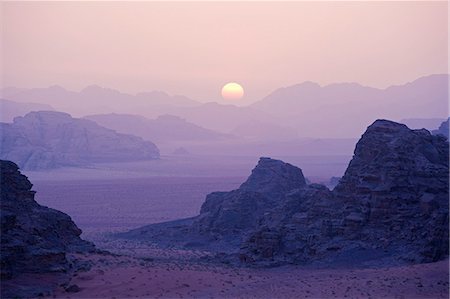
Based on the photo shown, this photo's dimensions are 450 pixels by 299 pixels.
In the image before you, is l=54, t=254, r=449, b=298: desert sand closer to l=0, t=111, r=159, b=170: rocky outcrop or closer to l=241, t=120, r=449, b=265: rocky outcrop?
l=241, t=120, r=449, b=265: rocky outcrop

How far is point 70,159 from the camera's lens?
122 meters

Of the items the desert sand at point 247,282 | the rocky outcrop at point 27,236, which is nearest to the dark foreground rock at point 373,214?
the desert sand at point 247,282

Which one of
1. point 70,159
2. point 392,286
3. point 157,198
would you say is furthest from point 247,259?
point 70,159

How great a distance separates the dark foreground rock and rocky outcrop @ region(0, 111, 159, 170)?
77792mm

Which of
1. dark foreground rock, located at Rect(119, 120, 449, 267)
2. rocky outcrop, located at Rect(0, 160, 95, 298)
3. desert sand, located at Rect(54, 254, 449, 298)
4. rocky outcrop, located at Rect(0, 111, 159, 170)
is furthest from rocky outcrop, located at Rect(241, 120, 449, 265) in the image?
rocky outcrop, located at Rect(0, 111, 159, 170)

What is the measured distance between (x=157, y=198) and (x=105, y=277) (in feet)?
157

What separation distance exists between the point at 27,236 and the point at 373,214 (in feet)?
52.8

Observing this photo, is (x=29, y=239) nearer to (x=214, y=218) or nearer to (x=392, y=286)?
(x=392, y=286)

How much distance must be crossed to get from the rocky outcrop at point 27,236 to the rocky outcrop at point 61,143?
252 ft

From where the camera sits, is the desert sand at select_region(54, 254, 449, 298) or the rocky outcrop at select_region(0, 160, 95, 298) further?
the rocky outcrop at select_region(0, 160, 95, 298)

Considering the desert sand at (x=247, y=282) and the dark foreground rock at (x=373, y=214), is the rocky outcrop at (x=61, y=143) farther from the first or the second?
the desert sand at (x=247, y=282)

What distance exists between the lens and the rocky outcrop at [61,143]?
363ft

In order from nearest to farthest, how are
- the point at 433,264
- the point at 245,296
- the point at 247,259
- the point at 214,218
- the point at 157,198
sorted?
1. the point at 245,296
2. the point at 433,264
3. the point at 247,259
4. the point at 214,218
5. the point at 157,198

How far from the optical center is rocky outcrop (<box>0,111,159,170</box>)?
363 ft
